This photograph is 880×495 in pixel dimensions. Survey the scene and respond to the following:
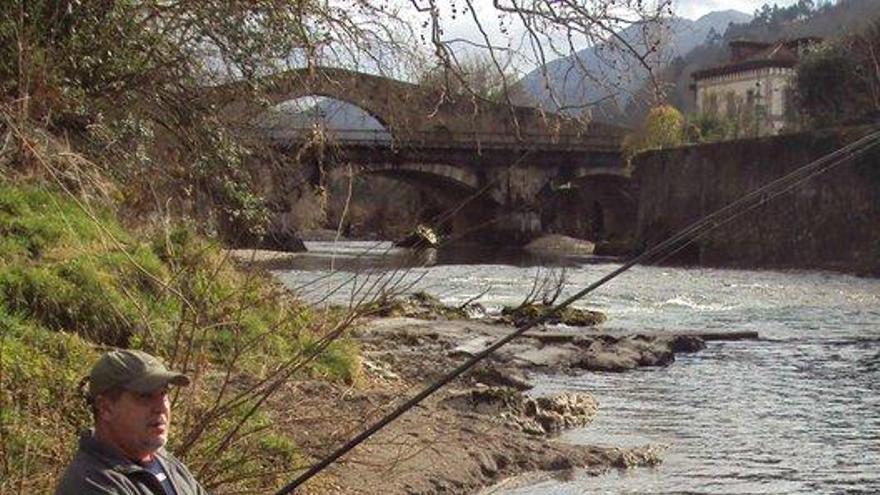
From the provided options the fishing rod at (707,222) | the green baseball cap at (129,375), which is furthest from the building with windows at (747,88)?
the green baseball cap at (129,375)

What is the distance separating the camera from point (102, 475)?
9.69 ft

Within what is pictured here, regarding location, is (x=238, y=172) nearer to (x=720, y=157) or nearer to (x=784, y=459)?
(x=784, y=459)

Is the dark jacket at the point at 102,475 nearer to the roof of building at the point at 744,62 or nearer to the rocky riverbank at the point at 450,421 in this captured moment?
the rocky riverbank at the point at 450,421

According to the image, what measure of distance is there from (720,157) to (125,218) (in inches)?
1433

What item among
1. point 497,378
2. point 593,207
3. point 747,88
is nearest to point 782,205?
point 593,207

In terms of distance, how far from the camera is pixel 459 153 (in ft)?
156

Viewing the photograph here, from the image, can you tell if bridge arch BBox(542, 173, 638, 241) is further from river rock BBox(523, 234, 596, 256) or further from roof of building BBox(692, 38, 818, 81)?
roof of building BBox(692, 38, 818, 81)

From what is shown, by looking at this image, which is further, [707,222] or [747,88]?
[747,88]

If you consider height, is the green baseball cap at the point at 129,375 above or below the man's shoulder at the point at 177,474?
above

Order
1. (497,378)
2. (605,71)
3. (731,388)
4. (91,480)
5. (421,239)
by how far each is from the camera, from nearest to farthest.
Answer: (91,480) < (421,239) < (605,71) < (497,378) < (731,388)

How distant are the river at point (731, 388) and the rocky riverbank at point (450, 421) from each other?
32 cm

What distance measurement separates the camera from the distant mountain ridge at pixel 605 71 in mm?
5883

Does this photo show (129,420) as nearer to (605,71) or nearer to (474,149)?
(605,71)

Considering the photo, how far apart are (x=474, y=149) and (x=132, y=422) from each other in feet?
127
